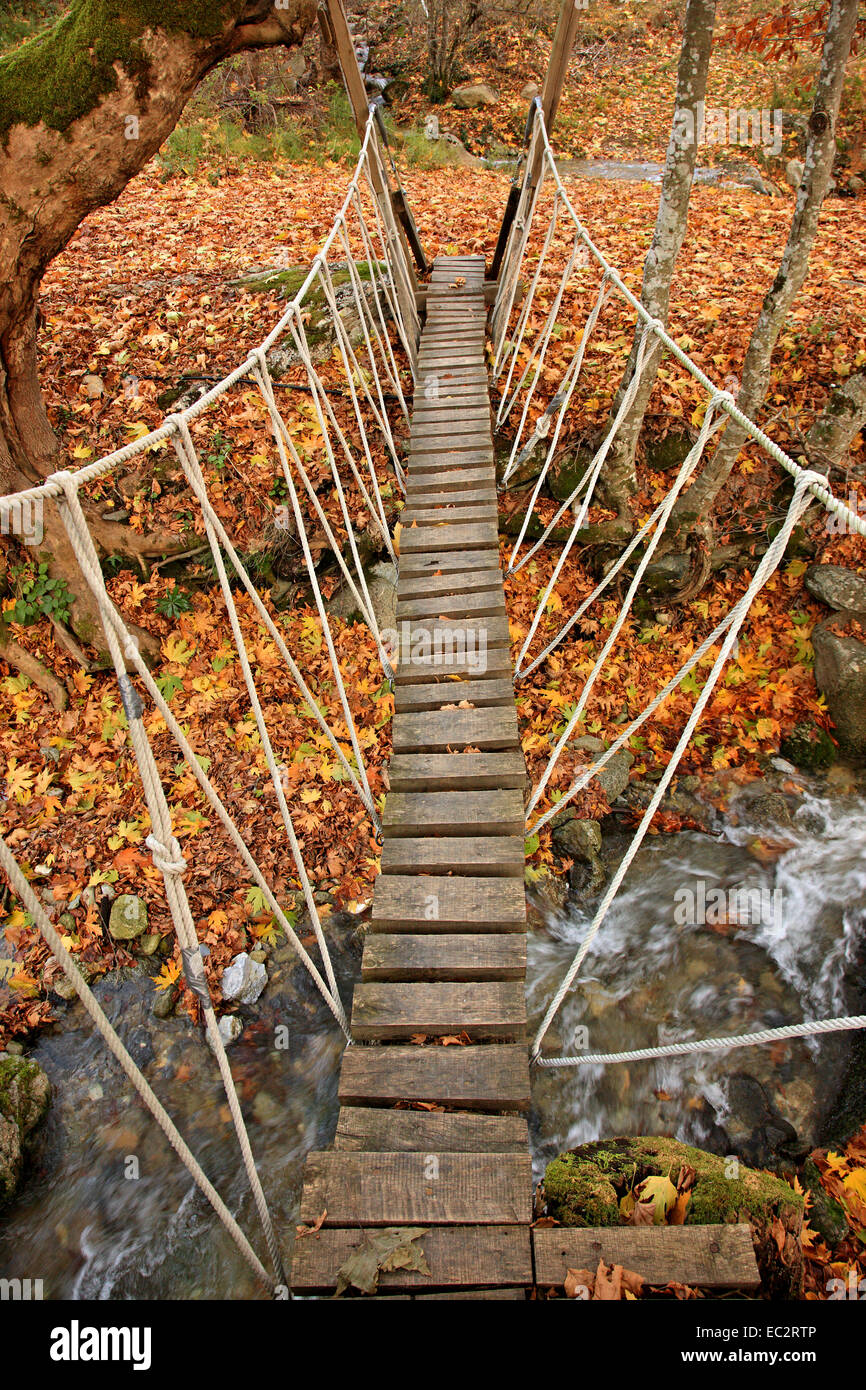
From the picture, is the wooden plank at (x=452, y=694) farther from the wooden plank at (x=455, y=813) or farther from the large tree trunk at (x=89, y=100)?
the large tree trunk at (x=89, y=100)

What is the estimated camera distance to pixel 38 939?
121 inches

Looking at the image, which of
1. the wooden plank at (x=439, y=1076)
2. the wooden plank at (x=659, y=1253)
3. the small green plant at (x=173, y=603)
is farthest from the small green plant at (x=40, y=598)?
the wooden plank at (x=659, y=1253)

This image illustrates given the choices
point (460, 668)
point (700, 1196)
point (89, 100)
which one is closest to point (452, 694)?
point (460, 668)

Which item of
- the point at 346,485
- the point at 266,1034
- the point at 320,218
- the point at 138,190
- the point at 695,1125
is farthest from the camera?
the point at 138,190

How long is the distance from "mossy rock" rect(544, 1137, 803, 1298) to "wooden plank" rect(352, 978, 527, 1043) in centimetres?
39

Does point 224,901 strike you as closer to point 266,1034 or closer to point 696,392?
point 266,1034

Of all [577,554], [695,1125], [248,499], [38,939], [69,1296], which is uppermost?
[248,499]

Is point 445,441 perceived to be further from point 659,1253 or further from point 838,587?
point 659,1253

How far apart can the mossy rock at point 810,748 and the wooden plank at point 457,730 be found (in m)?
2.35

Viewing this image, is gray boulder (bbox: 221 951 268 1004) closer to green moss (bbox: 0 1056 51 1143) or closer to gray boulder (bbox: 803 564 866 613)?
green moss (bbox: 0 1056 51 1143)

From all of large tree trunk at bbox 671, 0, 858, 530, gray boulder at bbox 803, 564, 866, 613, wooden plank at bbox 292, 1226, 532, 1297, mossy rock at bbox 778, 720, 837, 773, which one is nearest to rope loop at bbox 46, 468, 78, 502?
wooden plank at bbox 292, 1226, 532, 1297

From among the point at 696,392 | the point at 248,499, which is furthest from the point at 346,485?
the point at 696,392

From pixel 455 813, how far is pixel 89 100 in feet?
10.3
